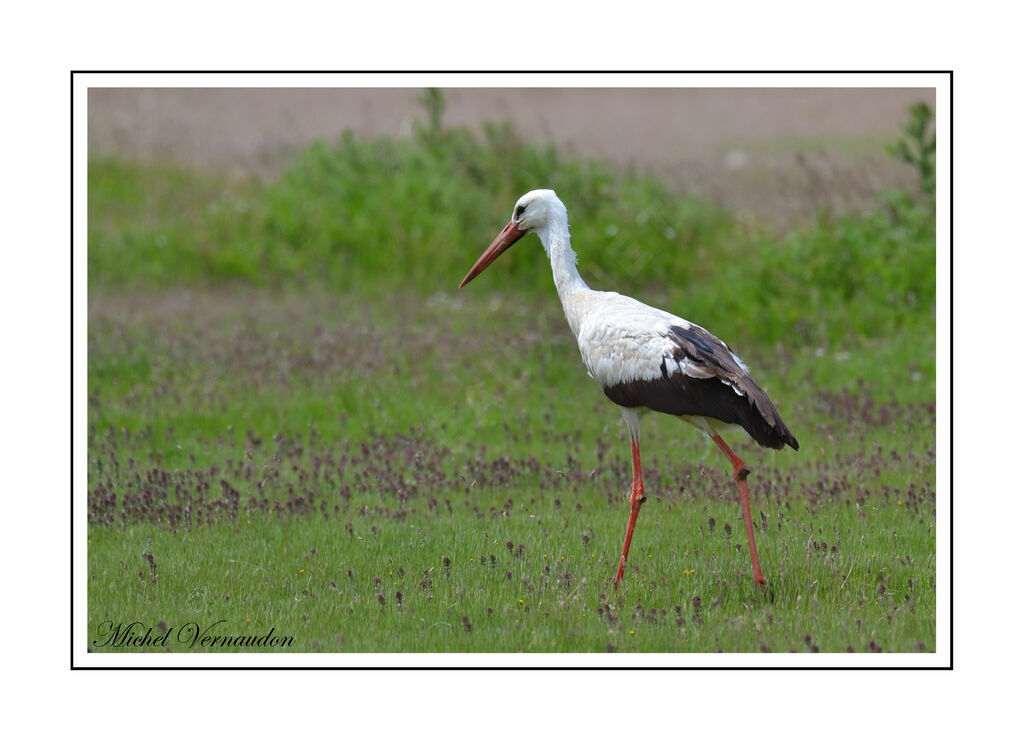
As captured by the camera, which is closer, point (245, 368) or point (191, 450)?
point (191, 450)

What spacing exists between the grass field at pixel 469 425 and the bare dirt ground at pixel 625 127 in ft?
7.29

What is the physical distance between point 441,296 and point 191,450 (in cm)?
542

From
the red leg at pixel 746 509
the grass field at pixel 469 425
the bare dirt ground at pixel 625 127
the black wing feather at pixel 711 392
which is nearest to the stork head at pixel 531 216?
the black wing feather at pixel 711 392

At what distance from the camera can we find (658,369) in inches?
274

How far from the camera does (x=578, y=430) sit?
9953 mm

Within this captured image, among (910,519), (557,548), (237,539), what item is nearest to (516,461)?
(557,548)

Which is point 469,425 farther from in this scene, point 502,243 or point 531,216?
point 531,216

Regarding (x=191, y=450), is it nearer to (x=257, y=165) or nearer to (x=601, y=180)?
(x=601, y=180)

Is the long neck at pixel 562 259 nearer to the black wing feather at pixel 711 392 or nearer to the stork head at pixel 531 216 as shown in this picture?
the stork head at pixel 531 216

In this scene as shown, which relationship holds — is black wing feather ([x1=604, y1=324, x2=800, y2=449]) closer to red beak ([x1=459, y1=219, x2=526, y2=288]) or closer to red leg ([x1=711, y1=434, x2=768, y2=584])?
red leg ([x1=711, y1=434, x2=768, y2=584])

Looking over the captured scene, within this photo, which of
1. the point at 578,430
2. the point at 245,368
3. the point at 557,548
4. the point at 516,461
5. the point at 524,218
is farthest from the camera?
the point at 245,368

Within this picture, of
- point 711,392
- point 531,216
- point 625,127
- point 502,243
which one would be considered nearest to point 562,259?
point 531,216

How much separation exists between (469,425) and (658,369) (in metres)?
3.19

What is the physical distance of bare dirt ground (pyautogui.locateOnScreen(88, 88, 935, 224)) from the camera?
19047 mm
